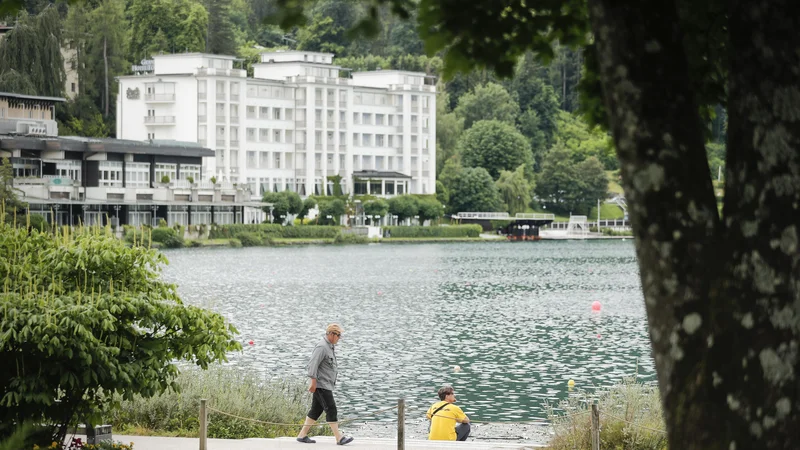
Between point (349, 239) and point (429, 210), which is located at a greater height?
point (429, 210)

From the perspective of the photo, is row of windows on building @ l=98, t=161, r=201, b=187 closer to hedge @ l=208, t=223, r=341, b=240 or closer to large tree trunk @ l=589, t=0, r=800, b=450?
hedge @ l=208, t=223, r=341, b=240

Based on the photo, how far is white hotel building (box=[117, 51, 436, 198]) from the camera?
12131cm

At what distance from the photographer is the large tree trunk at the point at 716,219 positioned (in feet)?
13.8

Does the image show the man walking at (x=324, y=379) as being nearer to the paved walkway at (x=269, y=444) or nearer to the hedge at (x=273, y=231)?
the paved walkway at (x=269, y=444)

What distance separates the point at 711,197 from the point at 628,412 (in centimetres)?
1095

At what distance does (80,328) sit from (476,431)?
37.8 ft

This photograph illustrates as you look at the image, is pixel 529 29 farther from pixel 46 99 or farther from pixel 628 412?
pixel 46 99

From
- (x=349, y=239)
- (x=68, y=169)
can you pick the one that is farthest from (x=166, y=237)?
(x=349, y=239)

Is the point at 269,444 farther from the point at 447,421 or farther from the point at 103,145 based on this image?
the point at 103,145

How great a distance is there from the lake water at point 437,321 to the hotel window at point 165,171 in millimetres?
15741

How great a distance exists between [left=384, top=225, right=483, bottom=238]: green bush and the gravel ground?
10432cm

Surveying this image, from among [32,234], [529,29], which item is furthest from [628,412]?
[529,29]

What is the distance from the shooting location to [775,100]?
4.30 metres

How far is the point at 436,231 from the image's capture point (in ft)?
425
